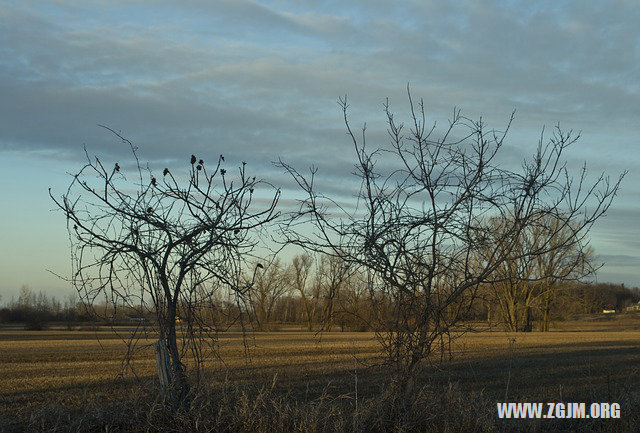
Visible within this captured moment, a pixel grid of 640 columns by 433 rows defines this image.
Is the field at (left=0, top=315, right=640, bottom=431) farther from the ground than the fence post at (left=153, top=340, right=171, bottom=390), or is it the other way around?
the fence post at (left=153, top=340, right=171, bottom=390)

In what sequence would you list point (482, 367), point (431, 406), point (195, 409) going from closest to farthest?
point (195, 409) → point (431, 406) → point (482, 367)

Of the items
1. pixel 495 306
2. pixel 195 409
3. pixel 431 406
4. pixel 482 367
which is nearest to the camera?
Answer: pixel 195 409

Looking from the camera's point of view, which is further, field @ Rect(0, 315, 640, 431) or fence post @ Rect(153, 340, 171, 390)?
field @ Rect(0, 315, 640, 431)

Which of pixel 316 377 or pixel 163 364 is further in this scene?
pixel 316 377

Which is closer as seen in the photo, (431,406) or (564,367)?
(431,406)

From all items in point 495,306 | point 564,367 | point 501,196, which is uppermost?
point 501,196

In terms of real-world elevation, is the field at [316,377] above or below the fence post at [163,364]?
below

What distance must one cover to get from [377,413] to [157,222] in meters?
2.97

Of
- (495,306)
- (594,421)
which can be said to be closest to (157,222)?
(495,306)

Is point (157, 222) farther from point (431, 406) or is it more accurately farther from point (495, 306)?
point (495, 306)

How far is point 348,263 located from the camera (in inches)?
307

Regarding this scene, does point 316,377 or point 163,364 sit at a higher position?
point 163,364

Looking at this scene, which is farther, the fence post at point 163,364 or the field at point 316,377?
the field at point 316,377

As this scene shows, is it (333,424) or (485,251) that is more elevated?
(485,251)
